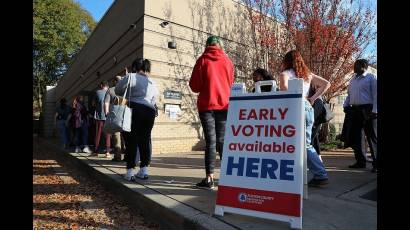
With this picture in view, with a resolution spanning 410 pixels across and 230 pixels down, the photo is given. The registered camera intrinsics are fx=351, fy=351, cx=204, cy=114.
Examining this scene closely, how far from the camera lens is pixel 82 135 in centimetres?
981

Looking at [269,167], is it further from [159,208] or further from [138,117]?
[138,117]

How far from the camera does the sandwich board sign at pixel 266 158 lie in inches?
117

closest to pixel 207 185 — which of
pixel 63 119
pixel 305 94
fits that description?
pixel 305 94

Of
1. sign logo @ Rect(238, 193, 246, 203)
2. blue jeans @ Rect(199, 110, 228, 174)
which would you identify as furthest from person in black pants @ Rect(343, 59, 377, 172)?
sign logo @ Rect(238, 193, 246, 203)

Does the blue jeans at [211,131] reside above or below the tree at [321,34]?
below

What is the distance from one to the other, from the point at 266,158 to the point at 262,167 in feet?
0.29

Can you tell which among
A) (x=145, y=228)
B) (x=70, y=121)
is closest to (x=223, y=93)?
(x=145, y=228)

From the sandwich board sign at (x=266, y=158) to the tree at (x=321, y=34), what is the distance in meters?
8.17

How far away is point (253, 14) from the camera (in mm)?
11711

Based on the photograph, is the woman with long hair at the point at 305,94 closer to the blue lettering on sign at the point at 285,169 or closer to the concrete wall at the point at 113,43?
the blue lettering on sign at the point at 285,169

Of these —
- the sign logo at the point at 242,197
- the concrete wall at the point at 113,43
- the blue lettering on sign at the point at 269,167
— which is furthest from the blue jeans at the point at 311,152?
the concrete wall at the point at 113,43

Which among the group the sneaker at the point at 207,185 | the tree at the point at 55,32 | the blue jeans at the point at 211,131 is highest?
the tree at the point at 55,32
